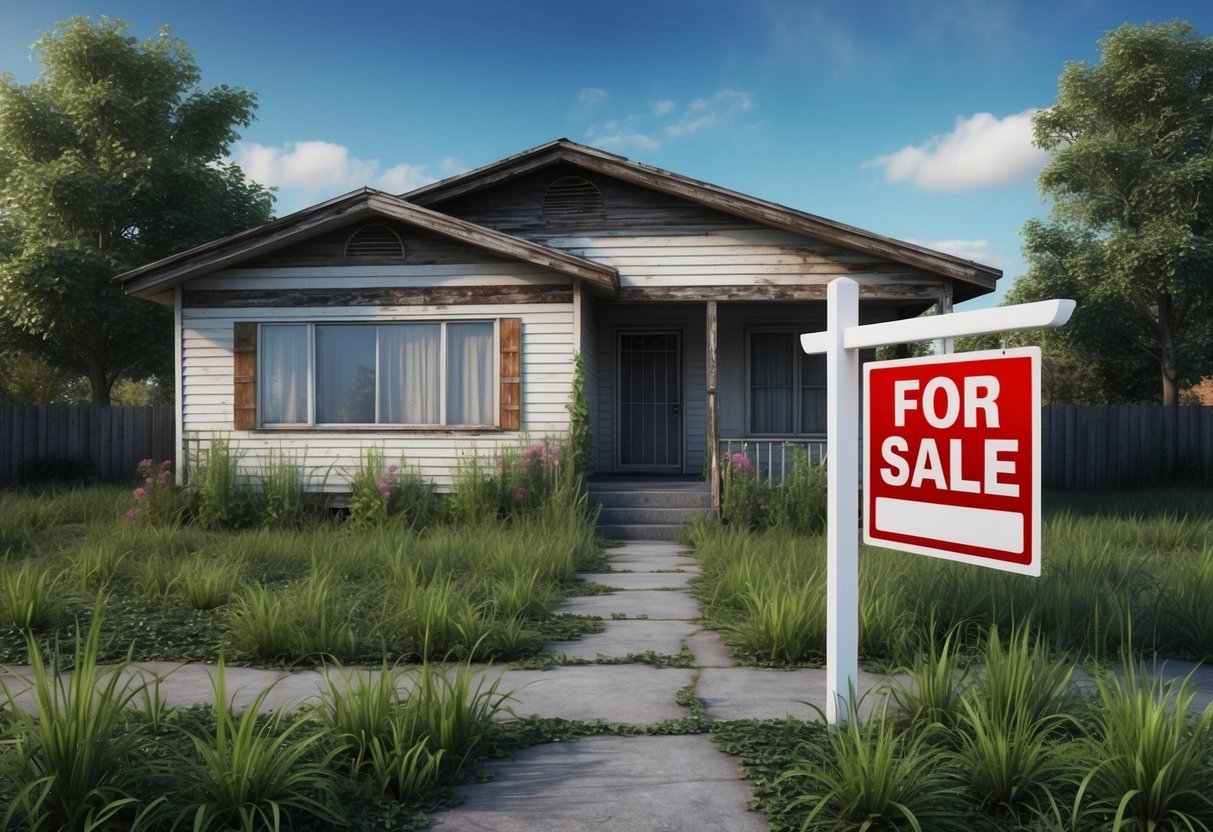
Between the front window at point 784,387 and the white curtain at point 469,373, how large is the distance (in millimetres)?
4899

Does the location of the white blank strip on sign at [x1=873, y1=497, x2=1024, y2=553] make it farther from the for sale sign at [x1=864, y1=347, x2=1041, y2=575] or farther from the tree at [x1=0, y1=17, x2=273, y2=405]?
the tree at [x1=0, y1=17, x2=273, y2=405]

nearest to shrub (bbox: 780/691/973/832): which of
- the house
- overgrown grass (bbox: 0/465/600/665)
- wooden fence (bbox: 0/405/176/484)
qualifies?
overgrown grass (bbox: 0/465/600/665)

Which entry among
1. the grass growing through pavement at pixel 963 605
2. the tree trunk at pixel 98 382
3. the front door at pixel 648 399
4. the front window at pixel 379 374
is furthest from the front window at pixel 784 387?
the tree trunk at pixel 98 382

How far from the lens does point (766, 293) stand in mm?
12523

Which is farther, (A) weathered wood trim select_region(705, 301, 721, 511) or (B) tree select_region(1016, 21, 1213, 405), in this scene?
(B) tree select_region(1016, 21, 1213, 405)

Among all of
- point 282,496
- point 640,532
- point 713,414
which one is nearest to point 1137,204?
point 713,414

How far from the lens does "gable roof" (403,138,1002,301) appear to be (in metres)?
12.0

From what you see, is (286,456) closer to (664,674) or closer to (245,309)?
(245,309)

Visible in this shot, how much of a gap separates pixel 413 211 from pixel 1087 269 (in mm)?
17204

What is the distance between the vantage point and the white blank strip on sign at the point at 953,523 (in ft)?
8.62

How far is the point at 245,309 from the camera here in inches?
471

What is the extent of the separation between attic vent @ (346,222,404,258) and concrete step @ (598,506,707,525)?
4.21 m

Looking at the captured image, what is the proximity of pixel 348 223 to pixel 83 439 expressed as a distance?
33.5 ft

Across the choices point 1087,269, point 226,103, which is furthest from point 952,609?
point 226,103
